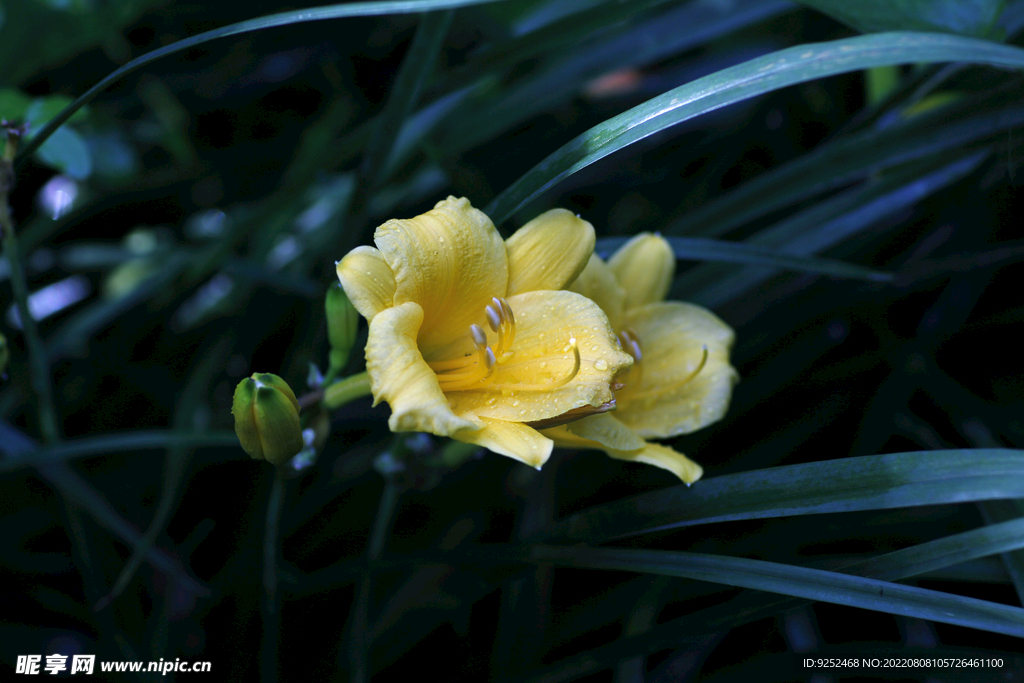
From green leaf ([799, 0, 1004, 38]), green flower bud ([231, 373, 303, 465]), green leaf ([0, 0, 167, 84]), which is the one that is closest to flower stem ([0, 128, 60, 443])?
green flower bud ([231, 373, 303, 465])

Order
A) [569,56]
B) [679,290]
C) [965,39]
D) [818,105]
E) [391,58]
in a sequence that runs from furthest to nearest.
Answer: [391,58]
[818,105]
[569,56]
[679,290]
[965,39]

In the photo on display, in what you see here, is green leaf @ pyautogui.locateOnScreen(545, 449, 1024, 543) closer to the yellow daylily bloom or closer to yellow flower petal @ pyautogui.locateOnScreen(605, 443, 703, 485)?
yellow flower petal @ pyautogui.locateOnScreen(605, 443, 703, 485)

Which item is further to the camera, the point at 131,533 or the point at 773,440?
the point at 773,440

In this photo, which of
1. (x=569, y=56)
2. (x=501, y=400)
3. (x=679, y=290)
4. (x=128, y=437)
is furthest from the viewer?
(x=569, y=56)

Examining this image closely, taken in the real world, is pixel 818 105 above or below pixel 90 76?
below

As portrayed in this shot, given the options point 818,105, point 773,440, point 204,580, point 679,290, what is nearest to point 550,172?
point 679,290

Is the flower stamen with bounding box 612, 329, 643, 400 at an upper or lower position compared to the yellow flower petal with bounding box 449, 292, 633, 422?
upper

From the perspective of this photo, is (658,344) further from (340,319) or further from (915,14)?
(915,14)

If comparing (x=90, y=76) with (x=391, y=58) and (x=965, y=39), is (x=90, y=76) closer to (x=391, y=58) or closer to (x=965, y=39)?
(x=391, y=58)

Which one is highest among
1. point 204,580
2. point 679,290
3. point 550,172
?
point 679,290
